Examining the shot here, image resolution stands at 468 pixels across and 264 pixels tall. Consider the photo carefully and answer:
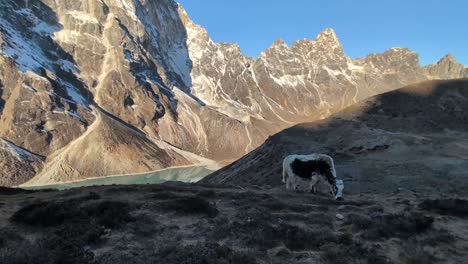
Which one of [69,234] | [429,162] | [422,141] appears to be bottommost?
[69,234]

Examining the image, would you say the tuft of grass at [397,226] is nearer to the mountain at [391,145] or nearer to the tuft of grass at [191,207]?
the tuft of grass at [191,207]

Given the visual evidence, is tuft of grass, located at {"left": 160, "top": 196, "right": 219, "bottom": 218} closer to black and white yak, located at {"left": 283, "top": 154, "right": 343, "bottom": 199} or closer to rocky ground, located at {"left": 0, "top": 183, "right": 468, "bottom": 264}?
rocky ground, located at {"left": 0, "top": 183, "right": 468, "bottom": 264}

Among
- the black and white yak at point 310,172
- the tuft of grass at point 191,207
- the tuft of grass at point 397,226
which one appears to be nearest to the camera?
the tuft of grass at point 397,226

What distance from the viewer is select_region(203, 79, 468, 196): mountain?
42281mm

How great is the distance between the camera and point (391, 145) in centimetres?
5941

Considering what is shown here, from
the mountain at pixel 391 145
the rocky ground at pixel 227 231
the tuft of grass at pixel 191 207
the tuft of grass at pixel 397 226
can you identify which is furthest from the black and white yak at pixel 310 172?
the mountain at pixel 391 145

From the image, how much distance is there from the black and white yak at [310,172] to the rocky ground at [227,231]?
3449 mm

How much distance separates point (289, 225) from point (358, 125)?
59.5 m

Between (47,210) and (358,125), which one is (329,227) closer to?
(47,210)

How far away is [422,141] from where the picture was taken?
5953 cm

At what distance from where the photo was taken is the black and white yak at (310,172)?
27469mm

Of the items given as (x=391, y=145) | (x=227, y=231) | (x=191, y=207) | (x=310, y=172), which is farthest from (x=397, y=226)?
(x=391, y=145)

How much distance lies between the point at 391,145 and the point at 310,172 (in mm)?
34905

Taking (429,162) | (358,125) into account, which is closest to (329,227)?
(429,162)
